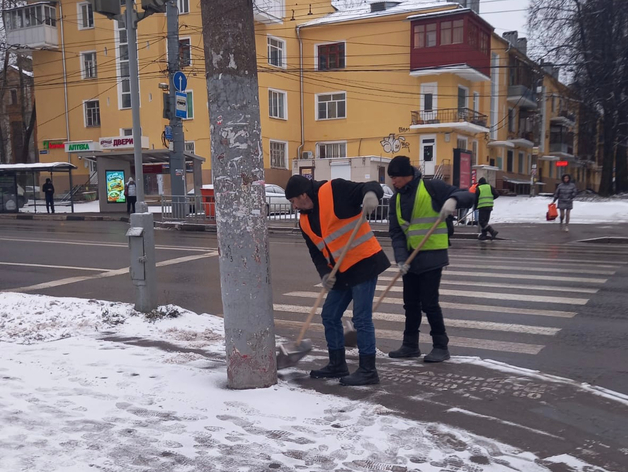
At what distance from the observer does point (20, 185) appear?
3000cm

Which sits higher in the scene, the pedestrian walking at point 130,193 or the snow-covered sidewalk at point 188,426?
the pedestrian walking at point 130,193

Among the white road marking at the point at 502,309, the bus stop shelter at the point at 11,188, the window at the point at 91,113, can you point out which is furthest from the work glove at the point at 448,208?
the window at the point at 91,113

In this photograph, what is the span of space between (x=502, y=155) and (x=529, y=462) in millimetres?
44166

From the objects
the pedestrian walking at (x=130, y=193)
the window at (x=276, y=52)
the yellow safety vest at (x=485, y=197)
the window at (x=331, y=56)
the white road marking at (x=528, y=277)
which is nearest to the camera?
the white road marking at (x=528, y=277)

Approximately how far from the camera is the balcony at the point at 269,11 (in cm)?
3453

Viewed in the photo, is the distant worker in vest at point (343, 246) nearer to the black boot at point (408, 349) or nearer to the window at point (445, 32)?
the black boot at point (408, 349)

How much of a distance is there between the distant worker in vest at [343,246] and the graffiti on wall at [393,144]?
108ft

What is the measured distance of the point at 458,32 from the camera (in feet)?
112

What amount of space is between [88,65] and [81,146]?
225 inches

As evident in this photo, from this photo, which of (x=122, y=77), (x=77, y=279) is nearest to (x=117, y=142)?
(x=122, y=77)

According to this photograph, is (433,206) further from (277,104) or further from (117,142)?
(277,104)

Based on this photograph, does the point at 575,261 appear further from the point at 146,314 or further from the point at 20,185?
the point at 20,185

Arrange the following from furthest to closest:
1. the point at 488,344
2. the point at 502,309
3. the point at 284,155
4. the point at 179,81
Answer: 1. the point at 284,155
2. the point at 179,81
3. the point at 502,309
4. the point at 488,344

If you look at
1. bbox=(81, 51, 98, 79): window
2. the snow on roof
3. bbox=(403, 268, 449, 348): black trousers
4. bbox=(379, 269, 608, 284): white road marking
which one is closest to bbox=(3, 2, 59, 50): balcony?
bbox=(81, 51, 98, 79): window
